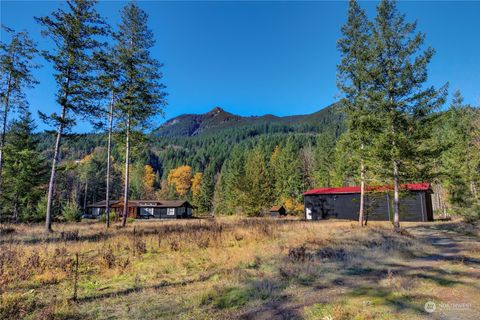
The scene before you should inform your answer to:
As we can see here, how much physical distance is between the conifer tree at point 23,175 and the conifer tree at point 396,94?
114ft

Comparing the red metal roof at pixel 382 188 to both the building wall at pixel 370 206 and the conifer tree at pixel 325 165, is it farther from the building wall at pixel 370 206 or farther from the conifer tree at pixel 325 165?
the conifer tree at pixel 325 165

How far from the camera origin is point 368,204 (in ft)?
79.6

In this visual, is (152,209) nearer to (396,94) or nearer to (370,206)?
(370,206)

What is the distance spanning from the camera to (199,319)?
4.73 m

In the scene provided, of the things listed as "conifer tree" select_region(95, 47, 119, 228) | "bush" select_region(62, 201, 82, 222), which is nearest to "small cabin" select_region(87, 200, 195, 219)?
"bush" select_region(62, 201, 82, 222)

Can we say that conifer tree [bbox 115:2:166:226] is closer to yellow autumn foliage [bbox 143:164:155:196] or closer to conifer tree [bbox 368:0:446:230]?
conifer tree [bbox 368:0:446:230]

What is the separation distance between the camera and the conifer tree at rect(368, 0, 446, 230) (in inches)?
611

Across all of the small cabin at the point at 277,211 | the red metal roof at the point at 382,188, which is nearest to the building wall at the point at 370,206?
the red metal roof at the point at 382,188

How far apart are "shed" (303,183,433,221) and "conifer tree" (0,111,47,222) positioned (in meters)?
34.8

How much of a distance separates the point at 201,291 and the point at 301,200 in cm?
4786

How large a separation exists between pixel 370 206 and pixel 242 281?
21.4 meters

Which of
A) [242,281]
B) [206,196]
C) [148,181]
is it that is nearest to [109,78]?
[242,281]

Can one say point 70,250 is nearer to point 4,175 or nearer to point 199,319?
point 199,319

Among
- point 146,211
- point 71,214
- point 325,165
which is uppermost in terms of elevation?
point 325,165
